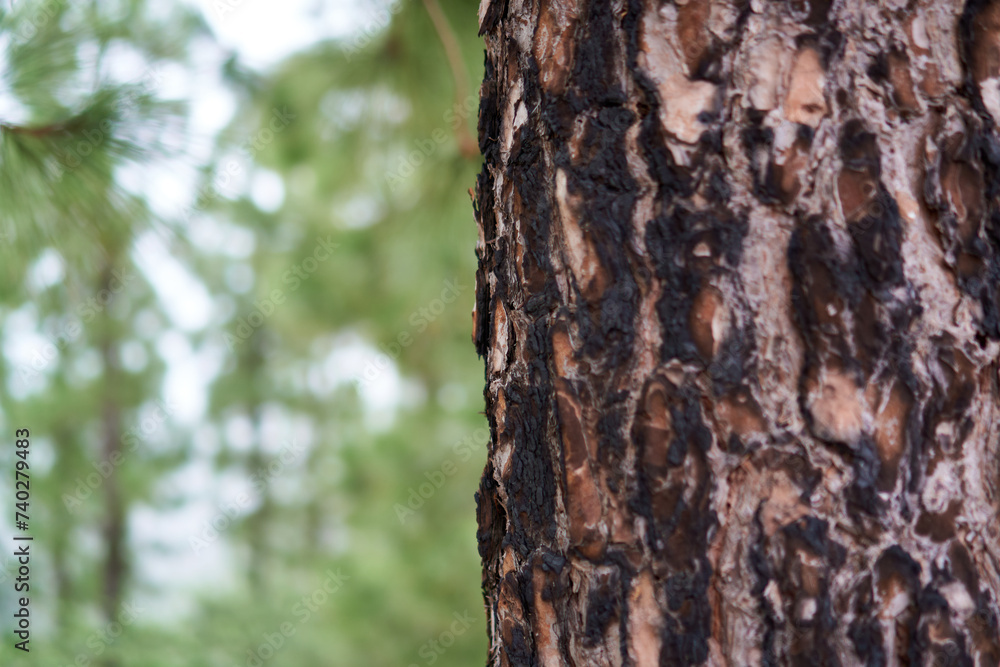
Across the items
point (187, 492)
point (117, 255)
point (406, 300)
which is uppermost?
point (117, 255)

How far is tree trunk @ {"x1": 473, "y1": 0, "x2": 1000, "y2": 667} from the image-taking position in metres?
0.37

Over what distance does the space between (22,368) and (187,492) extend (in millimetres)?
2189

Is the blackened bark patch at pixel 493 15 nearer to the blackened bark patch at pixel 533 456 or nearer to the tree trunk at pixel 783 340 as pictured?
the tree trunk at pixel 783 340

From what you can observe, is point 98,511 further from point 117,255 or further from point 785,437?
point 785,437

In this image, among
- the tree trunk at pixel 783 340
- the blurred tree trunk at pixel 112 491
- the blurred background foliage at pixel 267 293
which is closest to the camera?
the tree trunk at pixel 783 340

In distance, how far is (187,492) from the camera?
544 cm

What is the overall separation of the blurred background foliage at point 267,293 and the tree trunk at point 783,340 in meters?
1.10

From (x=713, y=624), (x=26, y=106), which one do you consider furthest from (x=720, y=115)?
(x=26, y=106)

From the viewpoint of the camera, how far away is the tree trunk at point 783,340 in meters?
0.37

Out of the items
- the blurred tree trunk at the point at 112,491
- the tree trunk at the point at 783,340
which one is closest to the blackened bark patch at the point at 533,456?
the tree trunk at the point at 783,340

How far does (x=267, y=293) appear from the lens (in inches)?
148

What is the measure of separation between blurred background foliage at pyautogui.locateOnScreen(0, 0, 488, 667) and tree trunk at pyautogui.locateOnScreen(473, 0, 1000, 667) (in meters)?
1.10

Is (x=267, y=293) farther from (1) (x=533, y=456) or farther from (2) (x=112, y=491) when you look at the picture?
(1) (x=533, y=456)

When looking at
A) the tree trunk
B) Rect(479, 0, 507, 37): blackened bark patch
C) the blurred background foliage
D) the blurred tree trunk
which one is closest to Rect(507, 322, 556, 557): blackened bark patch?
the tree trunk
